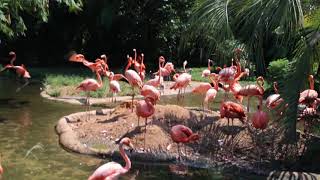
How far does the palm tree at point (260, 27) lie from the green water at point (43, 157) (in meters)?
1.98

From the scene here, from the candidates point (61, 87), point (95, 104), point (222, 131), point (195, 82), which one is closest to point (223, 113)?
point (222, 131)

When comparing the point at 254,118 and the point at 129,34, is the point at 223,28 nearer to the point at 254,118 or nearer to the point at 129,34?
the point at 254,118

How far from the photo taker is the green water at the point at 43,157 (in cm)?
746

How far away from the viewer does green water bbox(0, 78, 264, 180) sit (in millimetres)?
7465

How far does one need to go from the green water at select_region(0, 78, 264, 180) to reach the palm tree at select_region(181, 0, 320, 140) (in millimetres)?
1976

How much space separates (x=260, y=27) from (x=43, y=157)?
4020 mm

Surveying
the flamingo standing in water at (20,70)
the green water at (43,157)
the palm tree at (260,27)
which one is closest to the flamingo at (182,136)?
the green water at (43,157)

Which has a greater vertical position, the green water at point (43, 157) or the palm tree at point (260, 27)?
the palm tree at point (260, 27)

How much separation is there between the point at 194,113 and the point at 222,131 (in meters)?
1.03

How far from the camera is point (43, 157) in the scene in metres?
8.21

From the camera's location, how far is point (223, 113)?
8.84 metres

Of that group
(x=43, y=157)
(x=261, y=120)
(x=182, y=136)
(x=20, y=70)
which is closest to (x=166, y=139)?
(x=182, y=136)

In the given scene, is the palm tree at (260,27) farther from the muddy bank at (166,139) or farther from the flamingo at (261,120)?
the muddy bank at (166,139)

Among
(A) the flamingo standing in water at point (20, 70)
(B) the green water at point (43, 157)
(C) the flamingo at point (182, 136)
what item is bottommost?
(B) the green water at point (43, 157)
